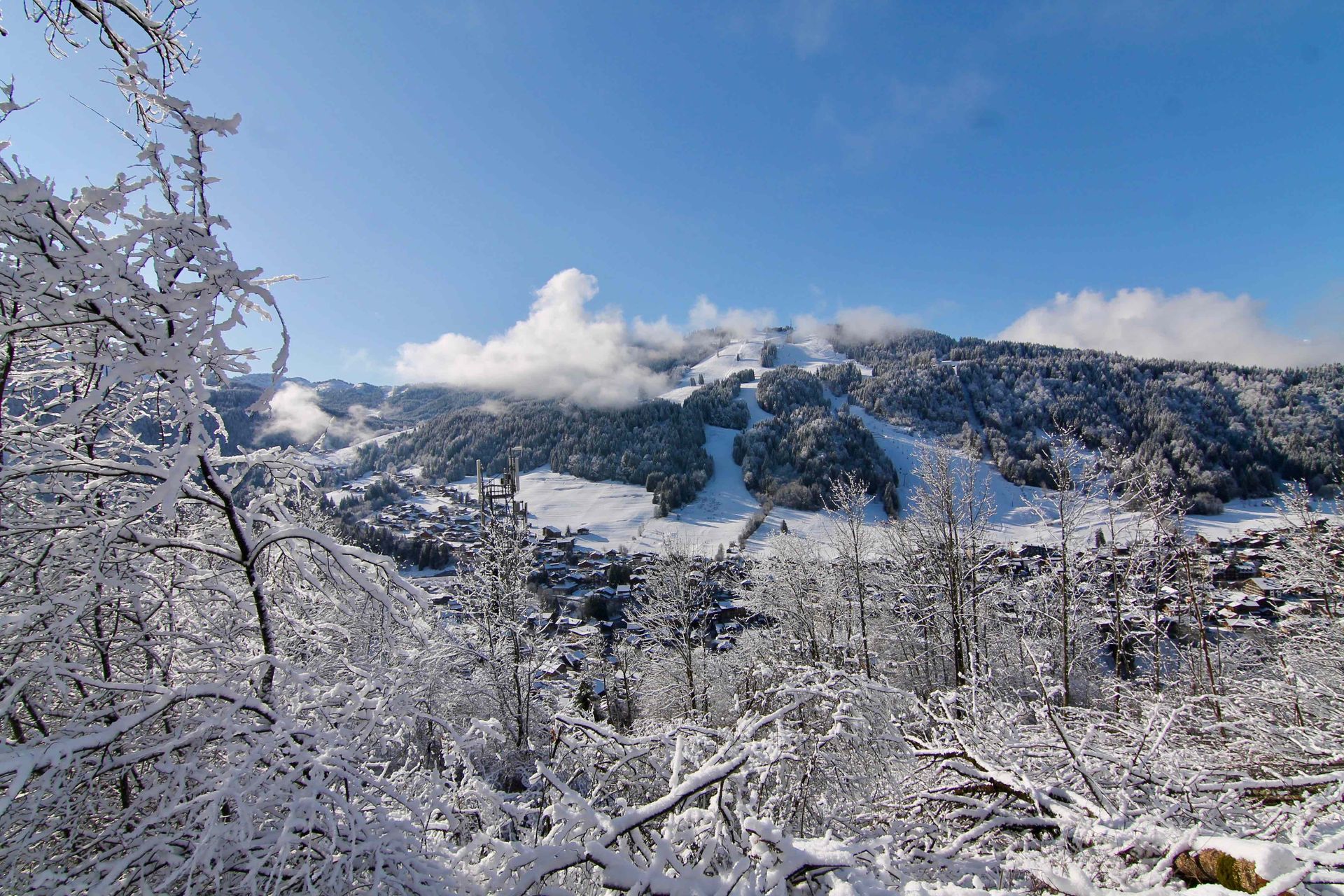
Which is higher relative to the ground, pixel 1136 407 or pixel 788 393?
pixel 788 393

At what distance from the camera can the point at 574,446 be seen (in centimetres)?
12812

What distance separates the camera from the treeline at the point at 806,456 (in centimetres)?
9875

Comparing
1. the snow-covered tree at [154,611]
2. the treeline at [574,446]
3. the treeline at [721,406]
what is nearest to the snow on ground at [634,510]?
the treeline at [574,446]

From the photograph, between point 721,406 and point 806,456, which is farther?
point 721,406

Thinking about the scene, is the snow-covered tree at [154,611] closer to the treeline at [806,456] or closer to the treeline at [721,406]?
the treeline at [806,456]

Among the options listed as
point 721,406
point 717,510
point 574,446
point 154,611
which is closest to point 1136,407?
point 721,406

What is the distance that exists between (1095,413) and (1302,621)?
152 m

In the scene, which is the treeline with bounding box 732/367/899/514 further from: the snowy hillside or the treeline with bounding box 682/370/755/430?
the treeline with bounding box 682/370/755/430

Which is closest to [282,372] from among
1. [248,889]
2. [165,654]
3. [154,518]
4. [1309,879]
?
[154,518]

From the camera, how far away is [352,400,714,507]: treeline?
376ft

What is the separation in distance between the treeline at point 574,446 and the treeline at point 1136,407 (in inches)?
2333

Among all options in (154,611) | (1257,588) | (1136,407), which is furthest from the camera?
(1136,407)

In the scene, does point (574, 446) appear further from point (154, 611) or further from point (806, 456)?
point (154, 611)

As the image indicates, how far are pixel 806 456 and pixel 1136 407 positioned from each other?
302 ft
